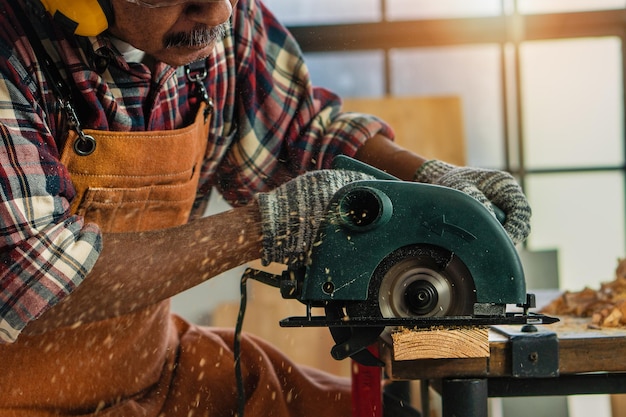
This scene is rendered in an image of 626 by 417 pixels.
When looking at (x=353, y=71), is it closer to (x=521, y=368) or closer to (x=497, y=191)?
(x=497, y=191)

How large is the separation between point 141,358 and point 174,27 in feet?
2.48

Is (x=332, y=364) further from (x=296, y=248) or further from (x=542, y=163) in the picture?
(x=296, y=248)

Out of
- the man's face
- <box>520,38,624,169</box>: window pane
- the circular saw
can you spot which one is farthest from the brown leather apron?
<box>520,38,624,169</box>: window pane

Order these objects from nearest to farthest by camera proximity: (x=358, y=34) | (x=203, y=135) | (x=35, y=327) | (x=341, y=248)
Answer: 1. (x=341, y=248)
2. (x=35, y=327)
3. (x=203, y=135)
4. (x=358, y=34)

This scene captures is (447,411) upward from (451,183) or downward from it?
downward

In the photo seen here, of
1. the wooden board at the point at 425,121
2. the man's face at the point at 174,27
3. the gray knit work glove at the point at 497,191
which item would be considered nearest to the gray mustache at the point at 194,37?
the man's face at the point at 174,27

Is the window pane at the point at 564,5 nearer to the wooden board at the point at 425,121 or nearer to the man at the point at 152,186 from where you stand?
the wooden board at the point at 425,121

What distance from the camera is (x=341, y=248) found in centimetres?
142

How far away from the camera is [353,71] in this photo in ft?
15.8

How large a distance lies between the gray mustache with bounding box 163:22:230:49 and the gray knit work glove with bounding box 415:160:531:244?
21.3 inches

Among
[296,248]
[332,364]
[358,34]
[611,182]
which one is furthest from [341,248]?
[611,182]

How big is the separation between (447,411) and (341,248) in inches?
14.7

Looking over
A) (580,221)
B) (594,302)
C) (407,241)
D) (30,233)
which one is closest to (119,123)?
(30,233)

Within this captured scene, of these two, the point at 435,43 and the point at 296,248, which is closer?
the point at 296,248
